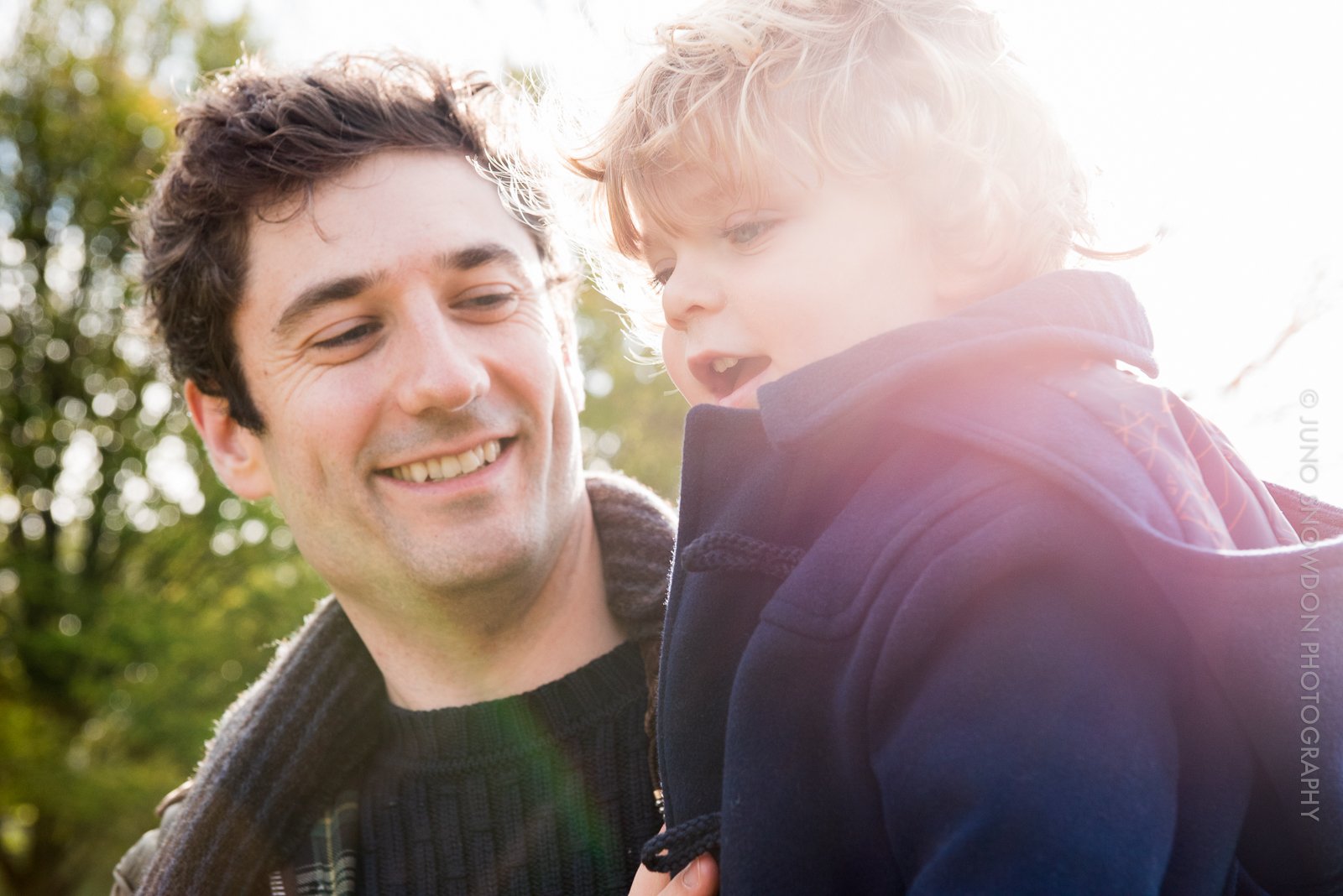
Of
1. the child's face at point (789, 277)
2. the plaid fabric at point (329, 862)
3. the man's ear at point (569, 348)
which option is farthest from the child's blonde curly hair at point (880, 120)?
the plaid fabric at point (329, 862)

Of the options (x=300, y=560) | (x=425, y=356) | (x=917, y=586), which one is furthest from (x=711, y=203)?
(x=300, y=560)

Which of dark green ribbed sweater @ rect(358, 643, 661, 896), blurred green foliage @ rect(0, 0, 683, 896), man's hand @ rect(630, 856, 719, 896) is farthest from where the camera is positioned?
blurred green foliage @ rect(0, 0, 683, 896)

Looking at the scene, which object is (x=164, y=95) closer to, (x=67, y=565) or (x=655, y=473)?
(x=67, y=565)

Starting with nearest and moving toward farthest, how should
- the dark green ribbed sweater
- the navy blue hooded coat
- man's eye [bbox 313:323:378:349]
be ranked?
the navy blue hooded coat < the dark green ribbed sweater < man's eye [bbox 313:323:378:349]

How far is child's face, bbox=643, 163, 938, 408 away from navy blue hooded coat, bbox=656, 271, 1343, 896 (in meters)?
0.23

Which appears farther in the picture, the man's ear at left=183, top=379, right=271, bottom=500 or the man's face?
the man's ear at left=183, top=379, right=271, bottom=500

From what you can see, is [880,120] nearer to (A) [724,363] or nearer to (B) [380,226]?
(A) [724,363]

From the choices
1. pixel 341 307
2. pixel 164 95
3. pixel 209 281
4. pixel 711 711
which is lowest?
pixel 711 711

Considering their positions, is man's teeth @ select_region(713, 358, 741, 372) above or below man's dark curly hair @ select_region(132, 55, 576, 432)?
below

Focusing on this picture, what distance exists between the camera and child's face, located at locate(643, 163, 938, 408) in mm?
1547

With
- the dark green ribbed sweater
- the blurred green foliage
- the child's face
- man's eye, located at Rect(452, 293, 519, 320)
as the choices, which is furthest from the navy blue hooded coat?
the blurred green foliage

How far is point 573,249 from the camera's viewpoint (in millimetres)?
2961

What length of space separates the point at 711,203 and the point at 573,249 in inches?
53.0

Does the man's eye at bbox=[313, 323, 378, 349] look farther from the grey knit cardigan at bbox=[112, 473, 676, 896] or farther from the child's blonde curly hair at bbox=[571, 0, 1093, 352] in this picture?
the child's blonde curly hair at bbox=[571, 0, 1093, 352]
